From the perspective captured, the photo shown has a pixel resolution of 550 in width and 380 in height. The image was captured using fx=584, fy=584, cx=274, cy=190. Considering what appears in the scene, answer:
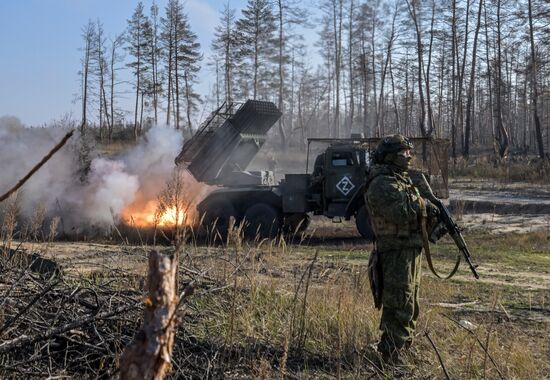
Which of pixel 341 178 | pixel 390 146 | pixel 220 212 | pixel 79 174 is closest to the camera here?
pixel 390 146

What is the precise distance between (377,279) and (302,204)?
338 inches

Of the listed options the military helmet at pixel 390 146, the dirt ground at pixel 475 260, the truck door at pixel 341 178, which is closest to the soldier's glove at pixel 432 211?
the military helmet at pixel 390 146

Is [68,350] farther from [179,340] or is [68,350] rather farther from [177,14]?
[177,14]

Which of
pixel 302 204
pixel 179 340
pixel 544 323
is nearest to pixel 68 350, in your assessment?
pixel 179 340

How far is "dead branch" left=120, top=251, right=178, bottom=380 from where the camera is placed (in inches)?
52.2

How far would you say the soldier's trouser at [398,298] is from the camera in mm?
4344

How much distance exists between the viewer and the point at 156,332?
1.35 meters

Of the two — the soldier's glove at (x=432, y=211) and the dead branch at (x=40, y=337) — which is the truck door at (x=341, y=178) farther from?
the dead branch at (x=40, y=337)

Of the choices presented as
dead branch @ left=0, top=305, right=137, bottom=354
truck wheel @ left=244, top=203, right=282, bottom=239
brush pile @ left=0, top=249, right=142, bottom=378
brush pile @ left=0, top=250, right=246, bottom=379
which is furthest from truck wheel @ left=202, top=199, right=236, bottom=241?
dead branch @ left=0, top=305, right=137, bottom=354

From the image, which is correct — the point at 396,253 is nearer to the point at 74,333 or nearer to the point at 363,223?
the point at 74,333

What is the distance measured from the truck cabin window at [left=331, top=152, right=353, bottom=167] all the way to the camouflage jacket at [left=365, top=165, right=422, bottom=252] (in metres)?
8.24

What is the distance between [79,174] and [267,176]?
5247 millimetres

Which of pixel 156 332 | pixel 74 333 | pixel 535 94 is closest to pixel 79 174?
pixel 74 333

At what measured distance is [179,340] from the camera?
4.23 meters
